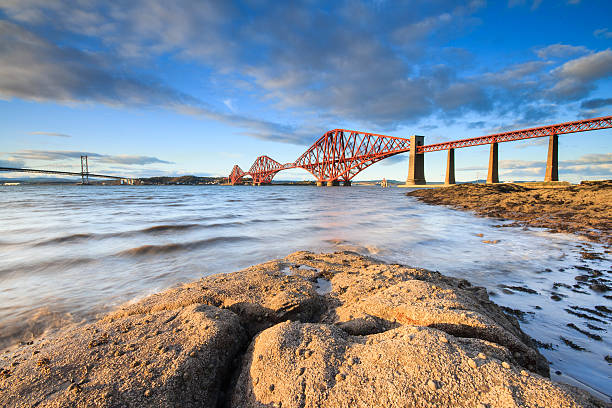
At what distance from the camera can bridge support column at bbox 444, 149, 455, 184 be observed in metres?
41.1

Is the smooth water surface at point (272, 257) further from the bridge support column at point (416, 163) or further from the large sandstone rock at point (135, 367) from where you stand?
the bridge support column at point (416, 163)

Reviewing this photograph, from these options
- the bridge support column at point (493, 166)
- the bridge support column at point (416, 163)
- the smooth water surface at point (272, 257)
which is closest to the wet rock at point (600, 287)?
the smooth water surface at point (272, 257)

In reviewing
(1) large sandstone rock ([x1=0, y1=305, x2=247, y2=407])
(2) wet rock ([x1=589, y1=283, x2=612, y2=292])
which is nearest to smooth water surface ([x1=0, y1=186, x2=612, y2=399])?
(2) wet rock ([x1=589, y1=283, x2=612, y2=292])

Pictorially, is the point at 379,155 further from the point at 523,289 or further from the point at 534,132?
the point at 523,289

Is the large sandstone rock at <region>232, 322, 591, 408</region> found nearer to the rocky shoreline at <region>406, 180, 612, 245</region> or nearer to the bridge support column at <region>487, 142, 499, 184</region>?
the rocky shoreline at <region>406, 180, 612, 245</region>

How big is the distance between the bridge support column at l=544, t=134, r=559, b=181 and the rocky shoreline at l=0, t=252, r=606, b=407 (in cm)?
3399

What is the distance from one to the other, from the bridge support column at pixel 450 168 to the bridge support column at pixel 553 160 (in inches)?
547

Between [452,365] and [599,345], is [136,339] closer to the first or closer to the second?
[452,365]

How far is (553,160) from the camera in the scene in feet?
86.8

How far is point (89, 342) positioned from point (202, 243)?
4544 millimetres

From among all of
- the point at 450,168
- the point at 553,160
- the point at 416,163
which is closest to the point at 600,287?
the point at 553,160

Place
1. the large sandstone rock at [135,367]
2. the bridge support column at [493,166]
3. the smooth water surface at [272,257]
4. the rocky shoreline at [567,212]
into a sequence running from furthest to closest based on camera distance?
1. the bridge support column at [493,166]
2. the rocky shoreline at [567,212]
3. the smooth water surface at [272,257]
4. the large sandstone rock at [135,367]

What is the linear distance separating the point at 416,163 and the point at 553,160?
24786 millimetres

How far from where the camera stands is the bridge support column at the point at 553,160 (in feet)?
85.9
